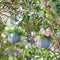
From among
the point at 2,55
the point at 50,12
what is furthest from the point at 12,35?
the point at 2,55

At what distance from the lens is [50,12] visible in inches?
41.4

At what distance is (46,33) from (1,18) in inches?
26.3

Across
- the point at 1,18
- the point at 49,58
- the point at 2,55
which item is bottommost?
the point at 2,55

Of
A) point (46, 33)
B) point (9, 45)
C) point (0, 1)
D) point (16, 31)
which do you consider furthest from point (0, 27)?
point (46, 33)

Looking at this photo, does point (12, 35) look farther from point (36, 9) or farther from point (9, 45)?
point (9, 45)

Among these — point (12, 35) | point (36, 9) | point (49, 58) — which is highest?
point (36, 9)

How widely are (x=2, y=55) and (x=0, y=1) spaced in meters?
1.07

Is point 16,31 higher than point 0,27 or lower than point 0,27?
higher

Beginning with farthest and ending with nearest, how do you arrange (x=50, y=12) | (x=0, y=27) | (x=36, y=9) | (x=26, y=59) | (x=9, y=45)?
(x=26, y=59)
(x=9, y=45)
(x=0, y=27)
(x=36, y=9)
(x=50, y=12)

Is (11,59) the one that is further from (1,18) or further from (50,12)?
(50,12)

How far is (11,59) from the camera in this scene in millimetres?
3059

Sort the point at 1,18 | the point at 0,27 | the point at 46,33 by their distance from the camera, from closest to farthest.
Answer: the point at 46,33 → the point at 1,18 → the point at 0,27

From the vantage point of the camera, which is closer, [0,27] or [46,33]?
[46,33]

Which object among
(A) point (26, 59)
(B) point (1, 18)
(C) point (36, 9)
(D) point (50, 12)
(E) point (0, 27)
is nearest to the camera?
(D) point (50, 12)
